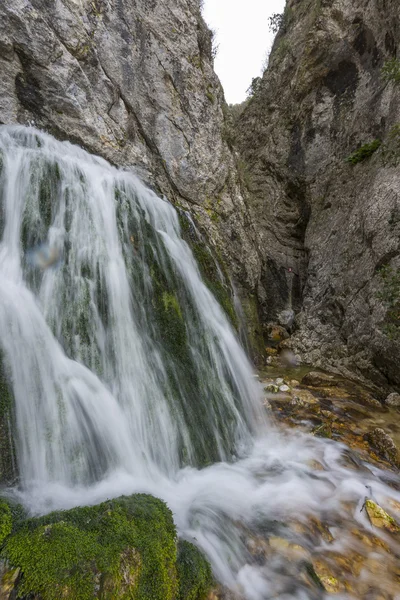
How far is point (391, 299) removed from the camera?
6.05 meters

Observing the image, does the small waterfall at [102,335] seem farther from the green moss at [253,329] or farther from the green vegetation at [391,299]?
the green vegetation at [391,299]

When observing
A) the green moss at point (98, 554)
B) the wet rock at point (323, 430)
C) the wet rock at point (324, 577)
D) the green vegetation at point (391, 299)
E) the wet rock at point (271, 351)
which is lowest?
the wet rock at point (323, 430)

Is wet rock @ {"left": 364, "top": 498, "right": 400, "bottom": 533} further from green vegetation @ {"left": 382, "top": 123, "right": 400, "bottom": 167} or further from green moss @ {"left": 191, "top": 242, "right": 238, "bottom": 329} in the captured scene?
green vegetation @ {"left": 382, "top": 123, "right": 400, "bottom": 167}

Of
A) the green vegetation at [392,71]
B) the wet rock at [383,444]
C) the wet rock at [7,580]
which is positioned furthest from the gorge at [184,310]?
the green vegetation at [392,71]

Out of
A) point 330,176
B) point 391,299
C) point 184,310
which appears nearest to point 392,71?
point 330,176

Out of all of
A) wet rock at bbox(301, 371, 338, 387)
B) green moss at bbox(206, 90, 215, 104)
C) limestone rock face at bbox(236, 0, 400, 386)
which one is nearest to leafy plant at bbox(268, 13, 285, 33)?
limestone rock face at bbox(236, 0, 400, 386)

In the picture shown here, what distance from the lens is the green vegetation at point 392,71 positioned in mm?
7032

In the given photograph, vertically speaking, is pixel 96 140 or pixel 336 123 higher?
pixel 336 123

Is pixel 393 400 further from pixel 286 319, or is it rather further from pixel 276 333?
pixel 286 319

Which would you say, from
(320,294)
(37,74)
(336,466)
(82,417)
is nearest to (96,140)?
Result: (37,74)

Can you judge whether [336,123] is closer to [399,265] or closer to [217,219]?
[217,219]

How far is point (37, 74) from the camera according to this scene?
6.29 metres

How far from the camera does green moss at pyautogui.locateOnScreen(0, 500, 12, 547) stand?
73.7 inches

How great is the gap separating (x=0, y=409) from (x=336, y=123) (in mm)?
11213
